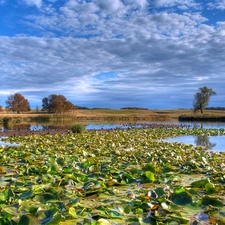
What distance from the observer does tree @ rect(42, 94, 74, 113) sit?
311 ft

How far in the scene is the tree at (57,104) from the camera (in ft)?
311

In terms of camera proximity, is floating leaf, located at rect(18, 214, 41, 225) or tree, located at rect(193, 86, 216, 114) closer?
floating leaf, located at rect(18, 214, 41, 225)

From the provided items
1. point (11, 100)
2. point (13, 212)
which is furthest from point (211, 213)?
point (11, 100)

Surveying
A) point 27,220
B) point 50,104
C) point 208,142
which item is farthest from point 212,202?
point 50,104

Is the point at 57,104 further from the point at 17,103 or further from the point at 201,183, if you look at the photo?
the point at 201,183

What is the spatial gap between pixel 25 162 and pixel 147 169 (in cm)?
434

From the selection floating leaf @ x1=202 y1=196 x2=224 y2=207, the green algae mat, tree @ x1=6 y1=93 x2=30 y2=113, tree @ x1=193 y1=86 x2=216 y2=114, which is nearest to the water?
the green algae mat

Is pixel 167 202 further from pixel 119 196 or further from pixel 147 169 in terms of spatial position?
pixel 147 169

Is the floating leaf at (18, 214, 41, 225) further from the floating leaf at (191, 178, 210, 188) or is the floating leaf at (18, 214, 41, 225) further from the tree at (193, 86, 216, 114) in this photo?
the tree at (193, 86, 216, 114)

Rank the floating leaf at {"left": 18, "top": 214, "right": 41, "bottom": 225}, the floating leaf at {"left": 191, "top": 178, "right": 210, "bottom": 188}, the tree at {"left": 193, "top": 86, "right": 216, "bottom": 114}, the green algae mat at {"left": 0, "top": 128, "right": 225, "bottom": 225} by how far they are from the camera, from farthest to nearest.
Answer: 1. the tree at {"left": 193, "top": 86, "right": 216, "bottom": 114}
2. the floating leaf at {"left": 191, "top": 178, "right": 210, "bottom": 188}
3. the green algae mat at {"left": 0, "top": 128, "right": 225, "bottom": 225}
4. the floating leaf at {"left": 18, "top": 214, "right": 41, "bottom": 225}

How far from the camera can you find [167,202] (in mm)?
4789

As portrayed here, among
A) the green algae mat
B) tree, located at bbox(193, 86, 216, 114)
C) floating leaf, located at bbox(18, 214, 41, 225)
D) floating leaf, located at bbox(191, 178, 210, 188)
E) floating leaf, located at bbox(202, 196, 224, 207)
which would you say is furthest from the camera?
tree, located at bbox(193, 86, 216, 114)

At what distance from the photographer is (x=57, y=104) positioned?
95000 mm

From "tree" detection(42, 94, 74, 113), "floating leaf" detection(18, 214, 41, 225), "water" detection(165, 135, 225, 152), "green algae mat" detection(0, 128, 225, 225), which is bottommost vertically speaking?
"water" detection(165, 135, 225, 152)
